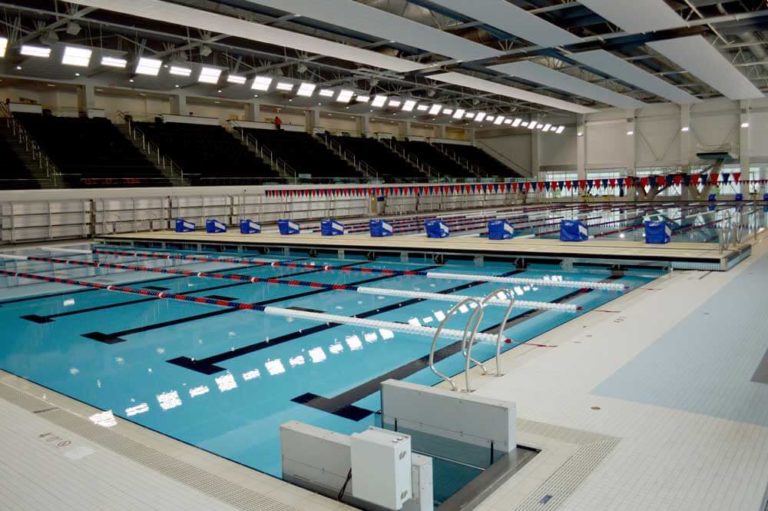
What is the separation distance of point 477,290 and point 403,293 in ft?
3.84

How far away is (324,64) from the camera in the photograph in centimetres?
2205

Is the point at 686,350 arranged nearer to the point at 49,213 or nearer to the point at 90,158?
the point at 49,213

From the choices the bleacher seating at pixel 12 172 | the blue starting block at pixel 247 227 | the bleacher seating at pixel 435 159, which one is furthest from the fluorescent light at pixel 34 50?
the bleacher seating at pixel 435 159

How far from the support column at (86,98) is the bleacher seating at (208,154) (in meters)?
1.95

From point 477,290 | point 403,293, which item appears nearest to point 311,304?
A: point 403,293

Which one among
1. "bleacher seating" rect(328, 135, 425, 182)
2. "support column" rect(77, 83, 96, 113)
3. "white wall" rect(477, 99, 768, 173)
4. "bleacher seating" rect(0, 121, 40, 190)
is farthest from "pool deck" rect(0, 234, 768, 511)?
"white wall" rect(477, 99, 768, 173)

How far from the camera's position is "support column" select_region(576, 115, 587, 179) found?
38219 millimetres

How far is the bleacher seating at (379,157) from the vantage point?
33.4 m

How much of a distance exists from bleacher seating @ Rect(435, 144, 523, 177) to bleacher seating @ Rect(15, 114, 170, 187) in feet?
74.3

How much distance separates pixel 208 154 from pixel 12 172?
8441 mm

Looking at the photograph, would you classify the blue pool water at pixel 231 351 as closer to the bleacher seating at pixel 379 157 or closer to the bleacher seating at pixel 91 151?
the bleacher seating at pixel 91 151

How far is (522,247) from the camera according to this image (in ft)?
37.9

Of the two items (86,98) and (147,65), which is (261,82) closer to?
(147,65)

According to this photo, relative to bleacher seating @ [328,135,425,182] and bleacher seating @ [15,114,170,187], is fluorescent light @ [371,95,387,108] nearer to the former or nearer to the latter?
bleacher seating @ [328,135,425,182]
